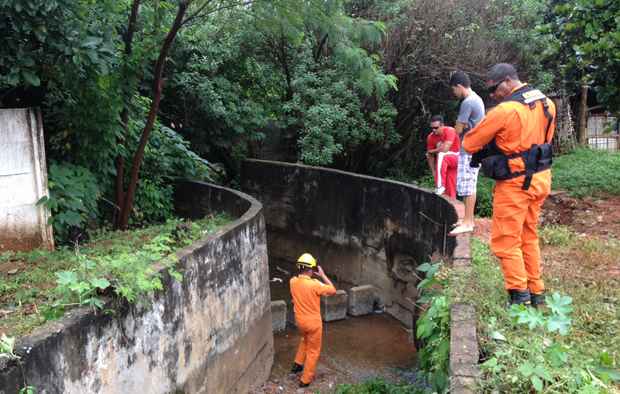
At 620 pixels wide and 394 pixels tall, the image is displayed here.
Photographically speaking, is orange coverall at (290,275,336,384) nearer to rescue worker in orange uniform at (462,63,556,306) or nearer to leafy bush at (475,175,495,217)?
rescue worker in orange uniform at (462,63,556,306)

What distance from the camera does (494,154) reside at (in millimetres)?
4742

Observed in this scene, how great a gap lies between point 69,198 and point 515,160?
516cm

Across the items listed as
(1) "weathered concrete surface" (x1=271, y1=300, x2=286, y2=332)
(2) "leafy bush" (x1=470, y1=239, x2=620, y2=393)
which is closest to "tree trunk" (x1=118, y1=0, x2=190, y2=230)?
(1) "weathered concrete surface" (x1=271, y1=300, x2=286, y2=332)

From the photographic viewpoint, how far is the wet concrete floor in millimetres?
8148

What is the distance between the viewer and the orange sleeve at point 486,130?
4539 millimetres

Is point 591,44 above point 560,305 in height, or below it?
above

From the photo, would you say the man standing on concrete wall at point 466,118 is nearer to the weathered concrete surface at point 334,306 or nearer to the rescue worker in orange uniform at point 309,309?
the rescue worker in orange uniform at point 309,309

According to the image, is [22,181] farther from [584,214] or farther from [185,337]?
[584,214]

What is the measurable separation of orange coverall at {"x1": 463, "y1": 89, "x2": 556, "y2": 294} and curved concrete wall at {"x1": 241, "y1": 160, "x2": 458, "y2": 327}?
10.3 feet

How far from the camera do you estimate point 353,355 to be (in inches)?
356

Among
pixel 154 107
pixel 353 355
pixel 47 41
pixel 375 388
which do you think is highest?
pixel 47 41

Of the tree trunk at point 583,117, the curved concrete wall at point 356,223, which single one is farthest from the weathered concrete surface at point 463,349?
the tree trunk at point 583,117

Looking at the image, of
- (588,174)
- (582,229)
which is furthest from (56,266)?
(588,174)

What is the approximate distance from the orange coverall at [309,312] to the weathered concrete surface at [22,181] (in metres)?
3.17
